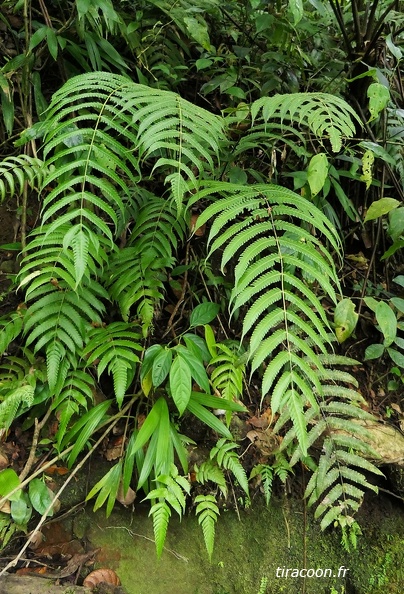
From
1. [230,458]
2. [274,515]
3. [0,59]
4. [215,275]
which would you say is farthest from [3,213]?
[274,515]

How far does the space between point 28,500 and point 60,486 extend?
14cm

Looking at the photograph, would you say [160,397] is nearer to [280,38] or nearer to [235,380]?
[235,380]

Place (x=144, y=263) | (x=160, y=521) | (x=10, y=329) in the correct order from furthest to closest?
(x=144, y=263) < (x=10, y=329) < (x=160, y=521)

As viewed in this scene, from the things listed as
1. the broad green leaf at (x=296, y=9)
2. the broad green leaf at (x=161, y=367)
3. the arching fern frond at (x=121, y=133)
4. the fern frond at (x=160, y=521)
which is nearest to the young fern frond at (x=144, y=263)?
the broad green leaf at (x=161, y=367)

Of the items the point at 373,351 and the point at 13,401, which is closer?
the point at 13,401

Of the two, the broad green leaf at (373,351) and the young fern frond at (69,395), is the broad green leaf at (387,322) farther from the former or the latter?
the young fern frond at (69,395)

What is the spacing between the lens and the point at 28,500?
1695mm

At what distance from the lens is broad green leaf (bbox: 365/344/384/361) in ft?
7.57

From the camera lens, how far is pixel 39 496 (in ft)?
5.57

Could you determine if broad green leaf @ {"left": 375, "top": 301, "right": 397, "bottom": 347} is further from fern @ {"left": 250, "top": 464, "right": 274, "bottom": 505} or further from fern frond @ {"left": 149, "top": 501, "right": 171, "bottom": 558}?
fern frond @ {"left": 149, "top": 501, "right": 171, "bottom": 558}

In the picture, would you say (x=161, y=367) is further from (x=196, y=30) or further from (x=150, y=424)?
(x=196, y=30)

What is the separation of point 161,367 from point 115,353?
0.18 m

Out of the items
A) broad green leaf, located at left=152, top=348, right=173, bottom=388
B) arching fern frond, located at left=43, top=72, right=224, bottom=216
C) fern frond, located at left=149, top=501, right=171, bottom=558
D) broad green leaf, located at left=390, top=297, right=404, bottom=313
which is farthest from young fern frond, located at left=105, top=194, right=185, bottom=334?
broad green leaf, located at left=390, top=297, right=404, bottom=313

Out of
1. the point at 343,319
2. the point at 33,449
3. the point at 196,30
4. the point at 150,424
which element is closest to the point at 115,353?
the point at 150,424
